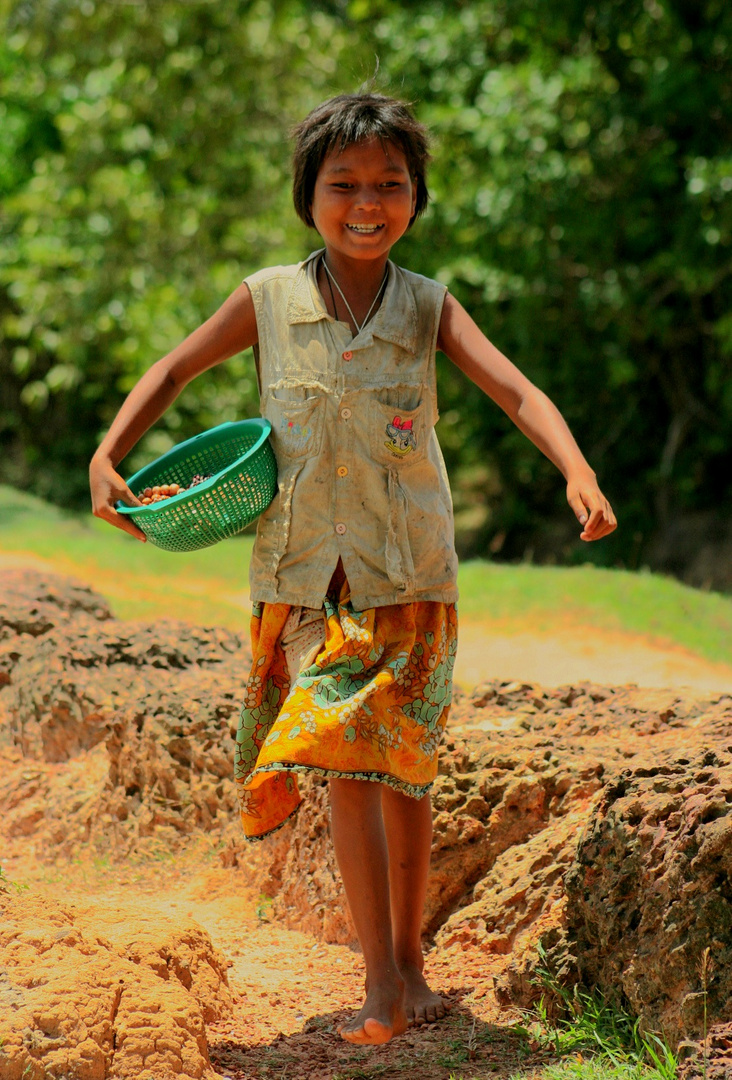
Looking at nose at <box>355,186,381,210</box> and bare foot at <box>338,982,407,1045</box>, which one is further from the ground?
nose at <box>355,186,381,210</box>

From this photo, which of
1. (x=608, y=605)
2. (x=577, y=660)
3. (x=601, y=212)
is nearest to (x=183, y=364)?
(x=577, y=660)

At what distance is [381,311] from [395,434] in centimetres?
30

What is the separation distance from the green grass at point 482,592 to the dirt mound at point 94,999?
476 cm

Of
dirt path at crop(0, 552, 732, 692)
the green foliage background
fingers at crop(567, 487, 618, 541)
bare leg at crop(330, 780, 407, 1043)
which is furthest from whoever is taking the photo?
the green foliage background

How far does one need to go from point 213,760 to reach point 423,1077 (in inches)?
71.9

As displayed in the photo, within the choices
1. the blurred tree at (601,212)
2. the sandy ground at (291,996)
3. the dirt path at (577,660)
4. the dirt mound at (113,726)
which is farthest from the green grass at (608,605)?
the sandy ground at (291,996)

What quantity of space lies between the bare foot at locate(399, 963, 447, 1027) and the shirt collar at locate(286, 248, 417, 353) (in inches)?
59.3

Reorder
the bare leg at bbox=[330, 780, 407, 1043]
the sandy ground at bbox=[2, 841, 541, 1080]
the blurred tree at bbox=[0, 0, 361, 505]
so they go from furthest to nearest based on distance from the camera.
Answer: the blurred tree at bbox=[0, 0, 361, 505] → the sandy ground at bbox=[2, 841, 541, 1080] → the bare leg at bbox=[330, 780, 407, 1043]

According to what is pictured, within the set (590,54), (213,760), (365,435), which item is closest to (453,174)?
(590,54)

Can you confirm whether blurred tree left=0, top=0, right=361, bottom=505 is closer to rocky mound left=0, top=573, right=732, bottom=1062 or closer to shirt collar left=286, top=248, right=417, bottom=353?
rocky mound left=0, top=573, right=732, bottom=1062

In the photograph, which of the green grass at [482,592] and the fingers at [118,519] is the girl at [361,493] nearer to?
the fingers at [118,519]

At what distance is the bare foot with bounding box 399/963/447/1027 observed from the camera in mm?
2941

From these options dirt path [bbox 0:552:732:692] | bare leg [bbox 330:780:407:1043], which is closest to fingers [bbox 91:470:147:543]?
bare leg [bbox 330:780:407:1043]

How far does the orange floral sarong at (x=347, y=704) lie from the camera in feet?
8.54
